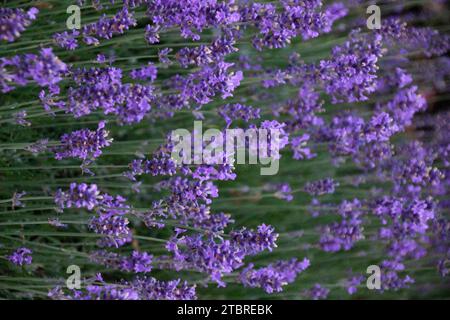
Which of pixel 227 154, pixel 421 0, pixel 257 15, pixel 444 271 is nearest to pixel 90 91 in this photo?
pixel 227 154

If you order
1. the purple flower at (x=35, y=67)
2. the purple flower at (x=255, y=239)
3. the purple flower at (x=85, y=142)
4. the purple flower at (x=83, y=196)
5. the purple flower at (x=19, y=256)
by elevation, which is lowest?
the purple flower at (x=19, y=256)

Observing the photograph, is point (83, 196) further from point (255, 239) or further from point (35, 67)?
point (255, 239)

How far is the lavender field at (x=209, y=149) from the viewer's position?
2100 millimetres

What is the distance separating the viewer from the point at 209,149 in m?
2.21

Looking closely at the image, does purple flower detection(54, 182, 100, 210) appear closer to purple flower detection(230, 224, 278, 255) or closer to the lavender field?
the lavender field

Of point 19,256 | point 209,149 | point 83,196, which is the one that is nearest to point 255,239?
point 209,149

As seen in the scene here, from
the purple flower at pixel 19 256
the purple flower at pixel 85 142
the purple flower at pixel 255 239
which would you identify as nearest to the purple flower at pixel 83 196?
the purple flower at pixel 85 142

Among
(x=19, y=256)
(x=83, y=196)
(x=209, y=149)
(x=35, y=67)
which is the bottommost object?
(x=19, y=256)

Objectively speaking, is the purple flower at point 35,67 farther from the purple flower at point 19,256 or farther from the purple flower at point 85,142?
the purple flower at point 19,256

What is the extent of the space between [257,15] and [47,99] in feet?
2.78

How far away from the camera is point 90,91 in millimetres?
1926

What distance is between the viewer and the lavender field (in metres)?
2.10
